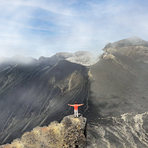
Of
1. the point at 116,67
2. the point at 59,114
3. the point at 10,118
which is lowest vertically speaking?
the point at 10,118

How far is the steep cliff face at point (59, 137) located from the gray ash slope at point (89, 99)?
5.52 feet

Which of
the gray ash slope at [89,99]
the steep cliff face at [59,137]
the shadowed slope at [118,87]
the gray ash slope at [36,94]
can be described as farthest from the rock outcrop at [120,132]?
the gray ash slope at [36,94]

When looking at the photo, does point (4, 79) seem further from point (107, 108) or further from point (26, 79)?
point (107, 108)

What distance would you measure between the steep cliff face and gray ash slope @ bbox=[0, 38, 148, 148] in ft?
5.52

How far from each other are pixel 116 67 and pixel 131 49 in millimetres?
27091

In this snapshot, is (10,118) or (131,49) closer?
(10,118)

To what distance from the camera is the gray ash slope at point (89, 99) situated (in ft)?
50.6

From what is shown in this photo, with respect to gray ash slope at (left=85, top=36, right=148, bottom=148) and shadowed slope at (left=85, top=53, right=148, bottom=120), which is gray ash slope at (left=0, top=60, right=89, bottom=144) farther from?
gray ash slope at (left=85, top=36, right=148, bottom=148)

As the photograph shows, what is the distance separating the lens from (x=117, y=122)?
17.1 meters

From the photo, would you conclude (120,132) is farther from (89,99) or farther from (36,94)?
(36,94)

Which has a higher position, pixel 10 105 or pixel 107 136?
pixel 107 136

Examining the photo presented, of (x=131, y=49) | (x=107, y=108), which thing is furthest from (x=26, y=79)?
(x=131, y=49)

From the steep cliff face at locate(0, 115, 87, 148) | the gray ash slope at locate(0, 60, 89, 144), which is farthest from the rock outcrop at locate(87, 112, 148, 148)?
the gray ash slope at locate(0, 60, 89, 144)

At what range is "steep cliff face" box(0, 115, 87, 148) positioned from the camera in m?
11.7
